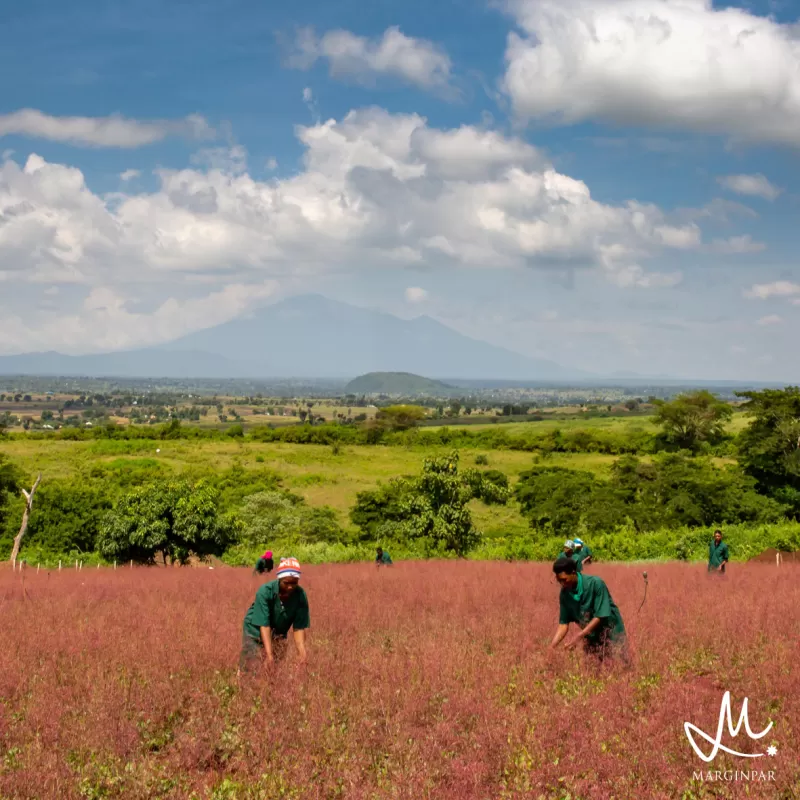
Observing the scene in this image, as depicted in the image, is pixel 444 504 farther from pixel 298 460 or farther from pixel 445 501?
pixel 298 460

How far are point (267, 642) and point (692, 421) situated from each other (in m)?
98.6

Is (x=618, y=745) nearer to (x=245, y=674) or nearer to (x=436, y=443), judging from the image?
(x=245, y=674)

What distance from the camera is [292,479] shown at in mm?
65562

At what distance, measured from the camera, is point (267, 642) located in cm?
650

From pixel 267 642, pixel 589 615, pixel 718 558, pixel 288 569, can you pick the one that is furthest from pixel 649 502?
pixel 267 642

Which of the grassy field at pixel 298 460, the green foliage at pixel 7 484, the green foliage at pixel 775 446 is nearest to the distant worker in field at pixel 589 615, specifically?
the green foliage at pixel 7 484

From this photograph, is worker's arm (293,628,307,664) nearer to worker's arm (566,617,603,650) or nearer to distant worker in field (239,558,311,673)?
distant worker in field (239,558,311,673)

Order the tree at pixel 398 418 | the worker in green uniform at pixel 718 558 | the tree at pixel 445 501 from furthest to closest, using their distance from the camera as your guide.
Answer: the tree at pixel 398 418 → the tree at pixel 445 501 → the worker in green uniform at pixel 718 558

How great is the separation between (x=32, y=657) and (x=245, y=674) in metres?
2.24

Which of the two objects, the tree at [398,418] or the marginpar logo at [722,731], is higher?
the marginpar logo at [722,731]

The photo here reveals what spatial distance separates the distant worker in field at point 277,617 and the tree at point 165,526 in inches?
931

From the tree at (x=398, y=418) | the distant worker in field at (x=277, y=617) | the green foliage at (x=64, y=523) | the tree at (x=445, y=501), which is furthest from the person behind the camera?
the tree at (x=398, y=418)

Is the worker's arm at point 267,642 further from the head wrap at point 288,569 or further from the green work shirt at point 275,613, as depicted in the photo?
the head wrap at point 288,569

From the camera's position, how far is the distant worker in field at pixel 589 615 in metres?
6.73
